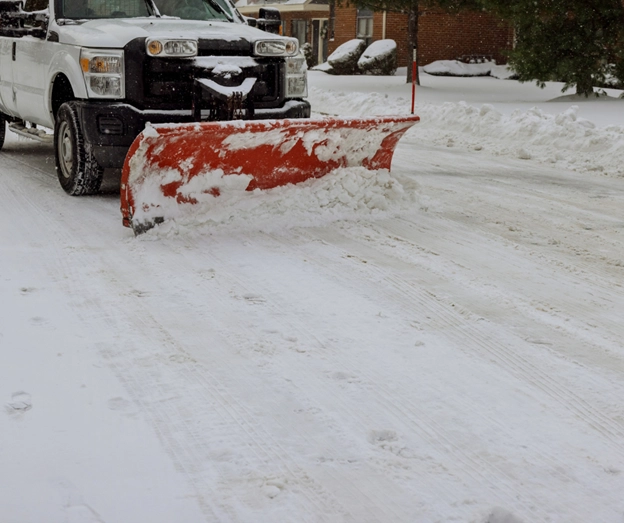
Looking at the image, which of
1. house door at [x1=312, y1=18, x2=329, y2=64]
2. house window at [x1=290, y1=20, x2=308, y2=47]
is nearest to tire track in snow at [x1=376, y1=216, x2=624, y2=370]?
house door at [x1=312, y1=18, x2=329, y2=64]

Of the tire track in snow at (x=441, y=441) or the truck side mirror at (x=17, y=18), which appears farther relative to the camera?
the truck side mirror at (x=17, y=18)

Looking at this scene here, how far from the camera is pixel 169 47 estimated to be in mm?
6824

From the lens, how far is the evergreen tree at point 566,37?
15.9 metres

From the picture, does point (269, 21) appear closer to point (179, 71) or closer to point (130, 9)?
point (130, 9)

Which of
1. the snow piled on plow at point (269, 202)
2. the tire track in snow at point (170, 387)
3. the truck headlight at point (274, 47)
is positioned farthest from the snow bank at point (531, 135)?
the tire track in snow at point (170, 387)

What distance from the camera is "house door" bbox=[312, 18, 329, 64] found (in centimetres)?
3462

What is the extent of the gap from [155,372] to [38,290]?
1.38 meters

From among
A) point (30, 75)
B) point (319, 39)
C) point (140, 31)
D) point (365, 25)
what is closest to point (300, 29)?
point (319, 39)

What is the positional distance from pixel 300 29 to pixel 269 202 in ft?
104

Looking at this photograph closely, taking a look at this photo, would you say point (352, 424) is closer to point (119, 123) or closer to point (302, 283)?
point (302, 283)

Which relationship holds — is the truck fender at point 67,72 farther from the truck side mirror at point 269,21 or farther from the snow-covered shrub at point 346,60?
the snow-covered shrub at point 346,60

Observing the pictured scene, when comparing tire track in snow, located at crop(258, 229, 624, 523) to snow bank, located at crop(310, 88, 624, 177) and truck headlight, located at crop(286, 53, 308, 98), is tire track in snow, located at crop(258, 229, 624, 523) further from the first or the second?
snow bank, located at crop(310, 88, 624, 177)

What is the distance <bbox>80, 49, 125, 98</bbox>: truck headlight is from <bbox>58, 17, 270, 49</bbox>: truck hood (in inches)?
2.7

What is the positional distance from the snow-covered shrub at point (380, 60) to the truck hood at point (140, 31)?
20198 mm
